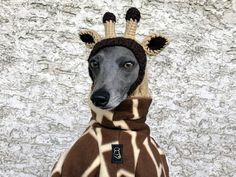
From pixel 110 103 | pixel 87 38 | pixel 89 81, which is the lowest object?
pixel 89 81

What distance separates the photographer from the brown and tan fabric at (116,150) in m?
1.65

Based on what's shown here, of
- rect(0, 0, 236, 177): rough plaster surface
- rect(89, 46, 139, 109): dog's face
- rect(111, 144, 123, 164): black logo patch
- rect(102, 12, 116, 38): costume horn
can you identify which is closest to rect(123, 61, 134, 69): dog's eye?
rect(89, 46, 139, 109): dog's face

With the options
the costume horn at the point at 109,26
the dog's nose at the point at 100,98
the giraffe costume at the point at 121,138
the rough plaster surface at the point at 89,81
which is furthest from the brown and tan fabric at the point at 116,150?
the rough plaster surface at the point at 89,81

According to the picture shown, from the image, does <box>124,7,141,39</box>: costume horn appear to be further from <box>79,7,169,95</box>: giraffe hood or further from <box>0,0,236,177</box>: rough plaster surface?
<box>0,0,236,177</box>: rough plaster surface

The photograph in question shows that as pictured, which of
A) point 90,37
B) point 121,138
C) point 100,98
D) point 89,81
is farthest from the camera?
point 89,81

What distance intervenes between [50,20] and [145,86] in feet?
3.94

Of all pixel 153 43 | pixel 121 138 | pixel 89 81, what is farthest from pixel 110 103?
pixel 89 81

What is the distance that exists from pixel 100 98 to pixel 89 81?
51.4 inches

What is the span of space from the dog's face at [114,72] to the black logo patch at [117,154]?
135 mm

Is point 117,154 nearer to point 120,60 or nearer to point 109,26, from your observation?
point 120,60

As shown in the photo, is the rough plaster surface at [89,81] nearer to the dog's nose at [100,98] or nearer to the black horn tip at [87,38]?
the black horn tip at [87,38]

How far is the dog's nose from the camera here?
1569mm

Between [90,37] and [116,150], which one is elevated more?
[90,37]

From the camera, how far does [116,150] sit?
165 cm
